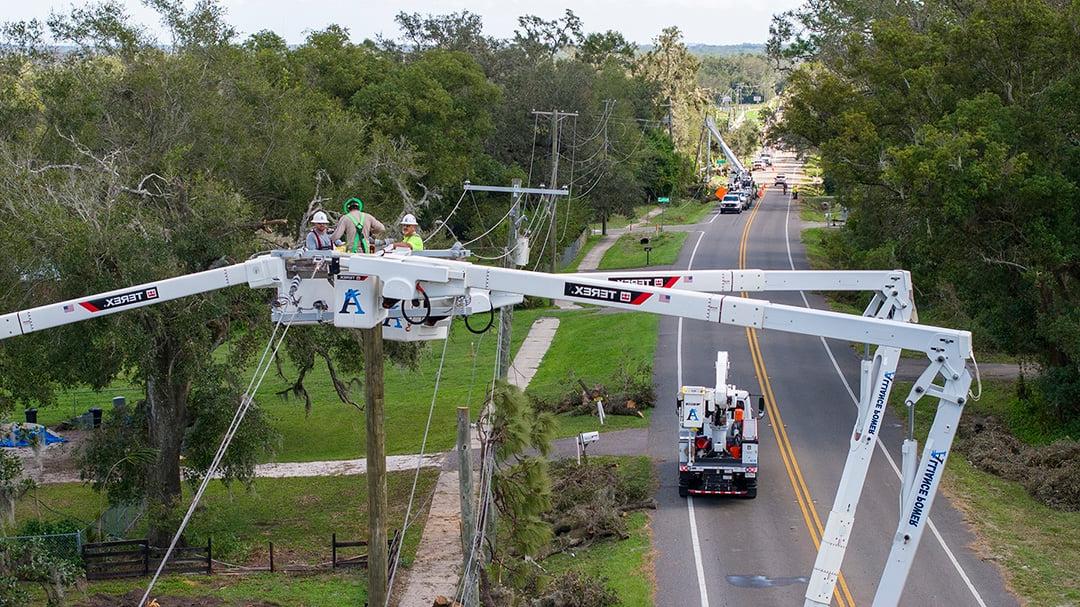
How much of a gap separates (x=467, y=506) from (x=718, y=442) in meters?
10.6

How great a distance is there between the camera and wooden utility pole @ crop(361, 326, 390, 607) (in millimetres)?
17031

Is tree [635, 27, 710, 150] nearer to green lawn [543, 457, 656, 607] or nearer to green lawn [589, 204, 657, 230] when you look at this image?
green lawn [589, 204, 657, 230]

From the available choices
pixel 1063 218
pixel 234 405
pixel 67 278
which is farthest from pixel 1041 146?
pixel 67 278

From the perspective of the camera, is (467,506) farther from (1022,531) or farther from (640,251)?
(640,251)

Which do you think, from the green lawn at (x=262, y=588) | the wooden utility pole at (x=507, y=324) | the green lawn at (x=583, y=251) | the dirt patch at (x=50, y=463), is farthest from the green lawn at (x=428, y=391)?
the green lawn at (x=583, y=251)

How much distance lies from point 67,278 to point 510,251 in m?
9.02

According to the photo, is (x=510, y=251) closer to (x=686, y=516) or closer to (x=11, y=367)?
(x=686, y=516)

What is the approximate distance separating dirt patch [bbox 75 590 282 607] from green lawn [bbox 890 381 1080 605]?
14.5 m

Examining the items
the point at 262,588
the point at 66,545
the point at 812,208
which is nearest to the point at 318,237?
the point at 262,588

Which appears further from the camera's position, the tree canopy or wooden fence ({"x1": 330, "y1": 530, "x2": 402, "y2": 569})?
wooden fence ({"x1": 330, "y1": 530, "x2": 402, "y2": 569})

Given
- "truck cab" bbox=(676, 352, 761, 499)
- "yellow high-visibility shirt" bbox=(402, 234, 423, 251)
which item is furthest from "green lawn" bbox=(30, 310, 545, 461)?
"yellow high-visibility shirt" bbox=(402, 234, 423, 251)

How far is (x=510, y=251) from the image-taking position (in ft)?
86.6

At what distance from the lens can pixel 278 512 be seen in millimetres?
31797

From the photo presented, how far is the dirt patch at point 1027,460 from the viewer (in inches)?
1107
